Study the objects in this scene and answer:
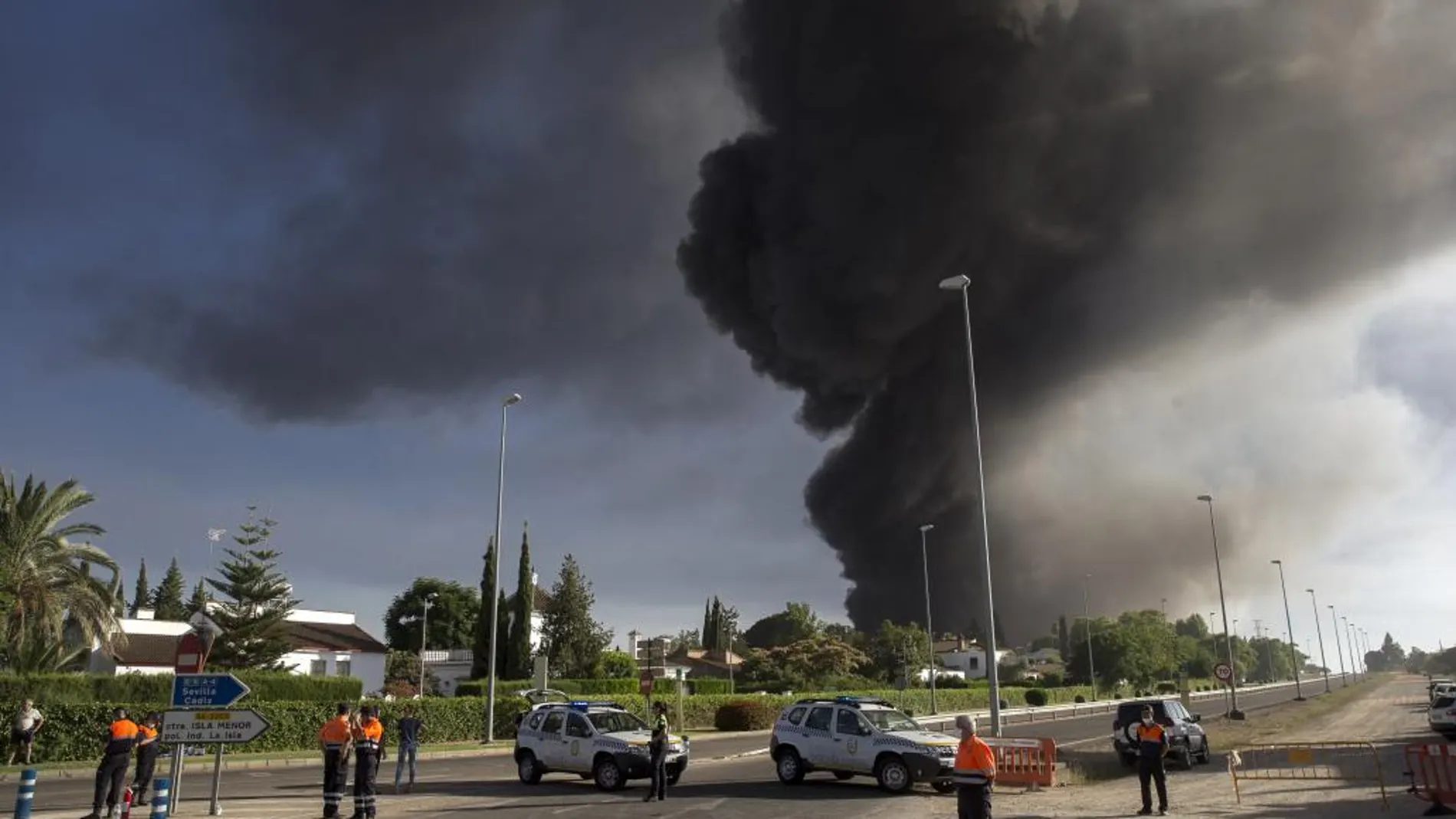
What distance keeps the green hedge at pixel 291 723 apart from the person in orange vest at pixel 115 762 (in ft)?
28.2

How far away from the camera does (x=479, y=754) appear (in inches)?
1086

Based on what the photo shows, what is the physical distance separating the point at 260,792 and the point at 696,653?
7971 cm

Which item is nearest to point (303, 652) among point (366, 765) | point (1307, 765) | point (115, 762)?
point (115, 762)

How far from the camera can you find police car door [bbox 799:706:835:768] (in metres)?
16.9

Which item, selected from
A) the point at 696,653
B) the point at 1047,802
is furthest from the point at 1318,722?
the point at 696,653

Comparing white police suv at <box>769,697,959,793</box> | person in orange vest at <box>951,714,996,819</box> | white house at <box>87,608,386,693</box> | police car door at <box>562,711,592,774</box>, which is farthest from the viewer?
white house at <box>87,608,386,693</box>

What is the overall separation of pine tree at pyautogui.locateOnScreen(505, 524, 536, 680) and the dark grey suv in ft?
133

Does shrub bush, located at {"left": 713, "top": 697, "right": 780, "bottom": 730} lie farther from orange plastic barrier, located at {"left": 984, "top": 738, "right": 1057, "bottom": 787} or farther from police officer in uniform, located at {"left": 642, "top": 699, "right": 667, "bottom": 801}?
police officer in uniform, located at {"left": 642, "top": 699, "right": 667, "bottom": 801}

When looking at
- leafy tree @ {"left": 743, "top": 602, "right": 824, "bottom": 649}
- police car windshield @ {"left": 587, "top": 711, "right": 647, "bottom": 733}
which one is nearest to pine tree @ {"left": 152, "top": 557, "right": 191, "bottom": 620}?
leafy tree @ {"left": 743, "top": 602, "right": 824, "bottom": 649}

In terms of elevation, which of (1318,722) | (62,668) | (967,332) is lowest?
(1318,722)

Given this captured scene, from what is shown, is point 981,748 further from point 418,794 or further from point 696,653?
point 696,653

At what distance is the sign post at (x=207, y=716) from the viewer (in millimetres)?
12398

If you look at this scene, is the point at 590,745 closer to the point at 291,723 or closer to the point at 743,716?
the point at 291,723

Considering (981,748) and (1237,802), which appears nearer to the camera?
(981,748)
